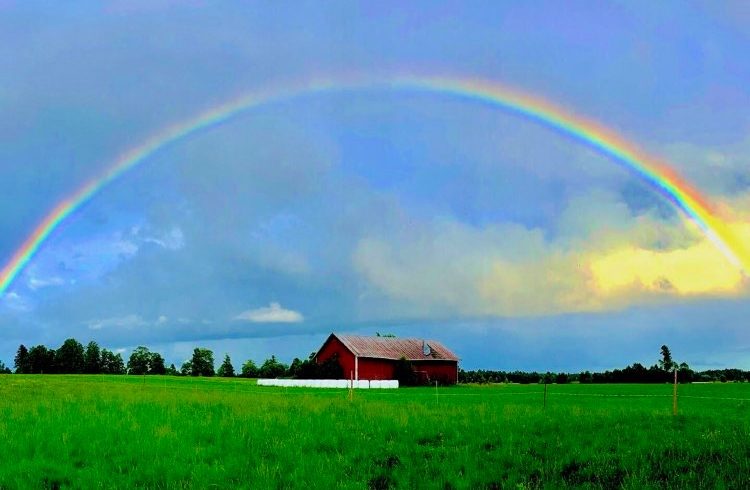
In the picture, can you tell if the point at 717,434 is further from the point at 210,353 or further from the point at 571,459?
the point at 210,353

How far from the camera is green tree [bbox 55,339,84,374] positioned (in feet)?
566

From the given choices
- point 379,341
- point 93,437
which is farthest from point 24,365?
point 93,437

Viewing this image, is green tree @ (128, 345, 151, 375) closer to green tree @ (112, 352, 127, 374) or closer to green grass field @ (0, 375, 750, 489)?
green tree @ (112, 352, 127, 374)

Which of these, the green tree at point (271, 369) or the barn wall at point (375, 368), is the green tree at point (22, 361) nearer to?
the green tree at point (271, 369)

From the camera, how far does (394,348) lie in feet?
296

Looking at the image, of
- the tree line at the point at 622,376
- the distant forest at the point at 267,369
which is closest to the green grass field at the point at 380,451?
the distant forest at the point at 267,369

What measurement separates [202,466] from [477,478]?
6635mm

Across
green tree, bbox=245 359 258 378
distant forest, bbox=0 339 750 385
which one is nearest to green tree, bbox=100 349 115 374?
distant forest, bbox=0 339 750 385

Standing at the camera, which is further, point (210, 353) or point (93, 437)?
point (210, 353)

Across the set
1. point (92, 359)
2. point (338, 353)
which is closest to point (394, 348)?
point (338, 353)

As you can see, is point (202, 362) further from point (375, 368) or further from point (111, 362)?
point (375, 368)

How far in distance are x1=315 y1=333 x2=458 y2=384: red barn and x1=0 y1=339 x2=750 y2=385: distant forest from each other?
183 cm

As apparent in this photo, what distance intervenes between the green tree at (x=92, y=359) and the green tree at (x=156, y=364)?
13.0 meters

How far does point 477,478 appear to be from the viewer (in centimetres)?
1509
